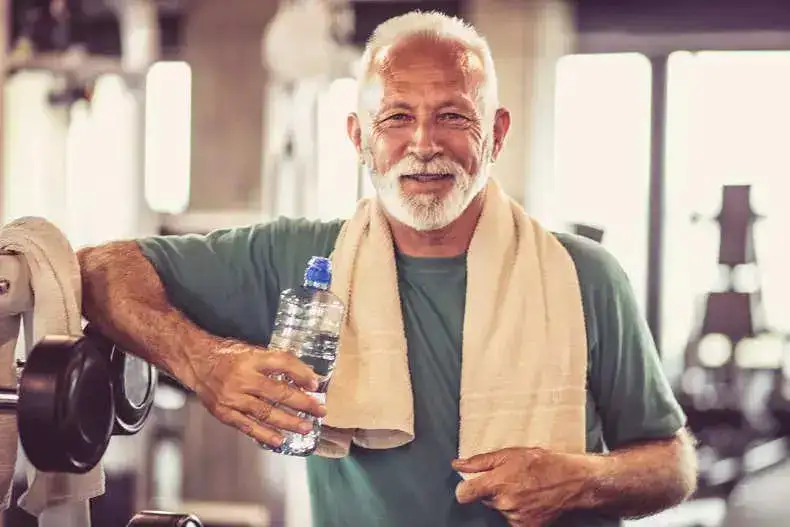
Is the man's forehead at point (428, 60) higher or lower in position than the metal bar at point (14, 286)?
higher

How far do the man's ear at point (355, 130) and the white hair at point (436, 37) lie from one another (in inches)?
1.8

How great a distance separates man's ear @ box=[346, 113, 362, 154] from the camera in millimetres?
1408

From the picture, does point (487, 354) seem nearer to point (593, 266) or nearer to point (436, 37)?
point (593, 266)

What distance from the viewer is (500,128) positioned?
4.70ft

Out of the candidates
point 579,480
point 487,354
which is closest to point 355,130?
point 487,354

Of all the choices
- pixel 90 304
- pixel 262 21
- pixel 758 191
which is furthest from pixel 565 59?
pixel 90 304

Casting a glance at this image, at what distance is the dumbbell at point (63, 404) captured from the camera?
971mm

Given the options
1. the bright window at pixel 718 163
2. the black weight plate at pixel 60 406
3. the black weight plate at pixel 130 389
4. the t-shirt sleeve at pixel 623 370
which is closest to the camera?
the black weight plate at pixel 60 406

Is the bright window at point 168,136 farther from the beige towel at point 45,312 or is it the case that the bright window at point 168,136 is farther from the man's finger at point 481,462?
the man's finger at point 481,462

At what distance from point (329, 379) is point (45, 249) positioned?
427mm

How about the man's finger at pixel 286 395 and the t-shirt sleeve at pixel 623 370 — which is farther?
the t-shirt sleeve at pixel 623 370

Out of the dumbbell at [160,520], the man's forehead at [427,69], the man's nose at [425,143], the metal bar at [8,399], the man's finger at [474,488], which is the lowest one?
the dumbbell at [160,520]

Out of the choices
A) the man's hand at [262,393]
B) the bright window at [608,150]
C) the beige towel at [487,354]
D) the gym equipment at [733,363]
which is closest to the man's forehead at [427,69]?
the beige towel at [487,354]

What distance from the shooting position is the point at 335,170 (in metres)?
2.67
